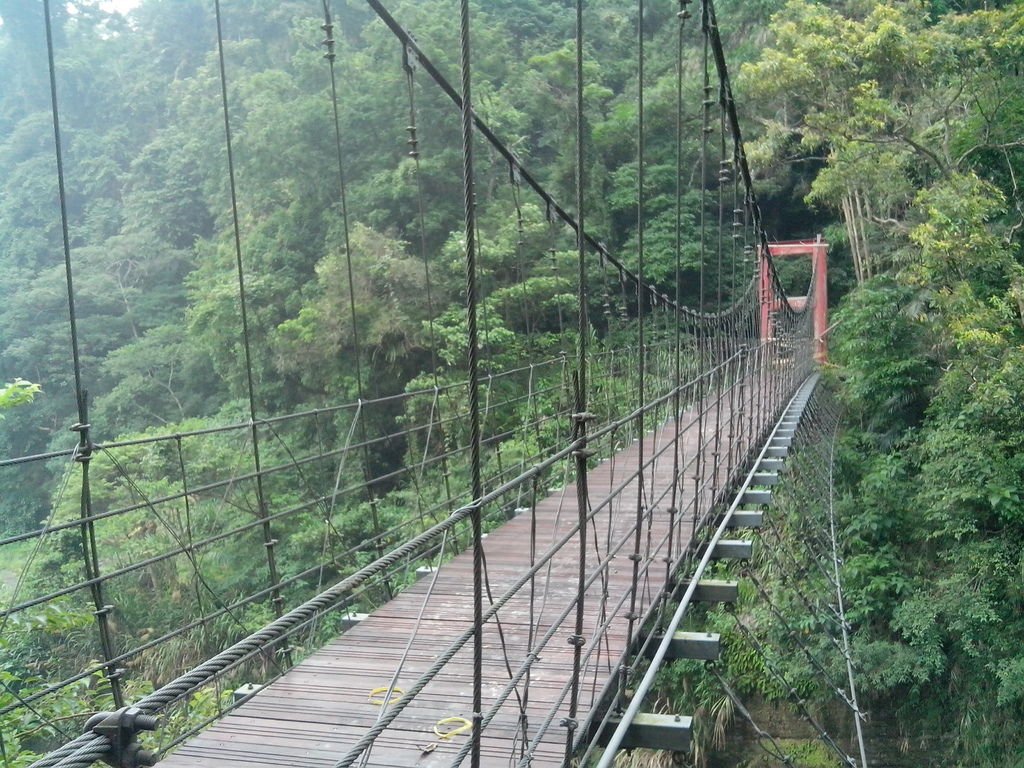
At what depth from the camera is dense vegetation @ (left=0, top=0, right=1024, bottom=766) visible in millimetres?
6020

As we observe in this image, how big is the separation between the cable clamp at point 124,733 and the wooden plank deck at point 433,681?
47cm

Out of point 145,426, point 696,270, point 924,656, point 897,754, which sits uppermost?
point 696,270

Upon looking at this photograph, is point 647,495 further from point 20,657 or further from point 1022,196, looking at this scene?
point 1022,196

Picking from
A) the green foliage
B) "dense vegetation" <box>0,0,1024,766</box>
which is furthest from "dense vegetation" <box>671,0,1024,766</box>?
the green foliage

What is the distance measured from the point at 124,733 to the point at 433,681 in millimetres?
1231

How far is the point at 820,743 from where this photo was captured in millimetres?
6137

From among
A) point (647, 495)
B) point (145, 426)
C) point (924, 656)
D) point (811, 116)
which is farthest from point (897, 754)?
point (145, 426)

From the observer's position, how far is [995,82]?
714 cm

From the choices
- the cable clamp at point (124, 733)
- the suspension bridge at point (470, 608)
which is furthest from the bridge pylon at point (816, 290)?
the cable clamp at point (124, 733)

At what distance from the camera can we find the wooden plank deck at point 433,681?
4.97ft

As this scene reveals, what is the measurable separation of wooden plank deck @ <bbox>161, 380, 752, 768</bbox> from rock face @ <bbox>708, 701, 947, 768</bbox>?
13.7ft

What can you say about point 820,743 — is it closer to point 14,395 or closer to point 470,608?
point 470,608

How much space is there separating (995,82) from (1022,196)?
92cm

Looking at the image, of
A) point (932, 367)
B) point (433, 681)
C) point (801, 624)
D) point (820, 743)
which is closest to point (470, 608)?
point (433, 681)
